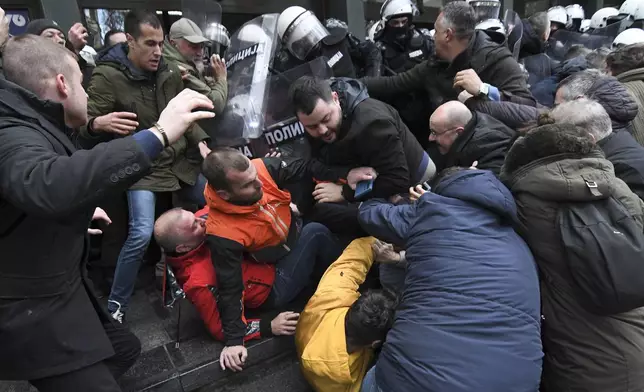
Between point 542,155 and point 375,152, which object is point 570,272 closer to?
point 542,155

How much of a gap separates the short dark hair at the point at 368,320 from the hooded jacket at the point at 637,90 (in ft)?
7.33

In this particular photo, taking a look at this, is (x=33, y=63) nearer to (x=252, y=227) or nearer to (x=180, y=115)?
(x=180, y=115)

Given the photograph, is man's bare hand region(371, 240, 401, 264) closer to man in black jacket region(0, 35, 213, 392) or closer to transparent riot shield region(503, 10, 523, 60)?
man in black jacket region(0, 35, 213, 392)

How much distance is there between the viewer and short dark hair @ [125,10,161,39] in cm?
276

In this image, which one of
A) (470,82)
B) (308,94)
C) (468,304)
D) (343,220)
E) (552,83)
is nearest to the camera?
(468,304)

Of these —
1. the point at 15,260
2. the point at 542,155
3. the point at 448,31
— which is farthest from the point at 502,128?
the point at 15,260

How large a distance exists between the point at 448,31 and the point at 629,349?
7.74ft

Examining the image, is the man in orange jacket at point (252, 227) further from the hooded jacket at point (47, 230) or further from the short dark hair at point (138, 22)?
the short dark hair at point (138, 22)

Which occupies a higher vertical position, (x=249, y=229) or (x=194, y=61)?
(x=194, y=61)

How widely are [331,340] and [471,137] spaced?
1416 mm

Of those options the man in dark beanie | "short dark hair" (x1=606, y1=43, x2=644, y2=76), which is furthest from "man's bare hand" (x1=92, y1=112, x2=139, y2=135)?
"short dark hair" (x1=606, y1=43, x2=644, y2=76)

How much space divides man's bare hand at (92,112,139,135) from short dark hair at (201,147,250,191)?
0.63 m

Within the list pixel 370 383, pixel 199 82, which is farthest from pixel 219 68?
pixel 370 383

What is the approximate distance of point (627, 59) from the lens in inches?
132
